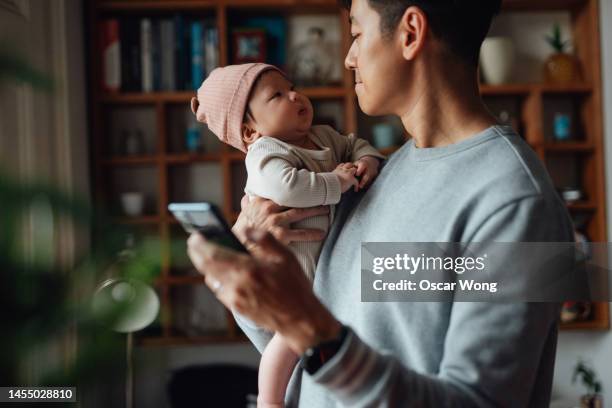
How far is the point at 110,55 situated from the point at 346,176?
7.26 ft

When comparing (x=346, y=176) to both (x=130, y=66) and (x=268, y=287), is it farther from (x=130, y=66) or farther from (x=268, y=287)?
(x=130, y=66)

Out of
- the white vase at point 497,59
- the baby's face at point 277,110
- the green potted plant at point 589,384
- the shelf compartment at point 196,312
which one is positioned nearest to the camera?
the baby's face at point 277,110

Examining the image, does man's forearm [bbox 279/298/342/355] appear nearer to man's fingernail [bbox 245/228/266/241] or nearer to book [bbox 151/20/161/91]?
man's fingernail [bbox 245/228/266/241]

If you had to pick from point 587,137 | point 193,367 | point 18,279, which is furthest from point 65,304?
point 587,137

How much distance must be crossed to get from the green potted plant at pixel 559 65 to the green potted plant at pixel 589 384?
141cm

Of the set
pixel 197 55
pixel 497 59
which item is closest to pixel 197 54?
pixel 197 55

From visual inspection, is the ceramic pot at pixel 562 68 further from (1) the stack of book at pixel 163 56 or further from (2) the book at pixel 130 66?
(2) the book at pixel 130 66

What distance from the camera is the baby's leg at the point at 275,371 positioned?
1033 millimetres

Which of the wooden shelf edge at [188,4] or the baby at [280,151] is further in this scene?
the wooden shelf edge at [188,4]

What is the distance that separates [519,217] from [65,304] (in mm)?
501

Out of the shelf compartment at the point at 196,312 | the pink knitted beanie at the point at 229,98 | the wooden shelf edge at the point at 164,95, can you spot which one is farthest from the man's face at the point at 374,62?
the shelf compartment at the point at 196,312

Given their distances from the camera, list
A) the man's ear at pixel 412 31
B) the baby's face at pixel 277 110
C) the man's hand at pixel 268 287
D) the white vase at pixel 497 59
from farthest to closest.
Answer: the white vase at pixel 497 59 < the baby's face at pixel 277 110 < the man's ear at pixel 412 31 < the man's hand at pixel 268 287

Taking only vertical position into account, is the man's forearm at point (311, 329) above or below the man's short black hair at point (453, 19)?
below

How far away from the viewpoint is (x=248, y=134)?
3.84ft
